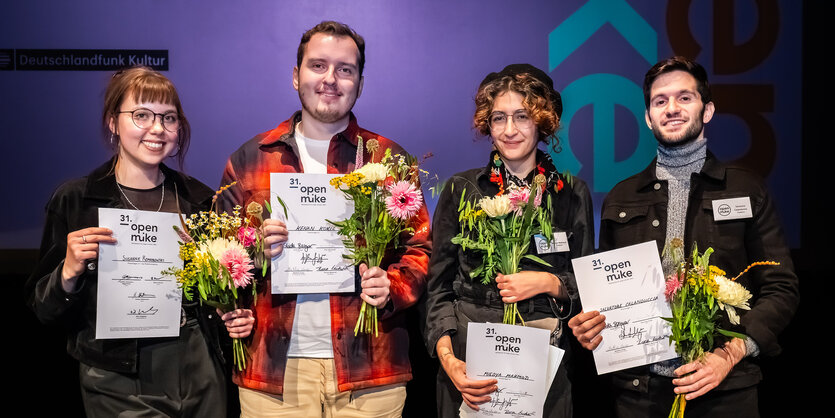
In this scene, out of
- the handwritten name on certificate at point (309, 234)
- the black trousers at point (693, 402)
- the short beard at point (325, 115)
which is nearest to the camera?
the black trousers at point (693, 402)

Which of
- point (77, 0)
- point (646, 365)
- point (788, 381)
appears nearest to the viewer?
point (646, 365)

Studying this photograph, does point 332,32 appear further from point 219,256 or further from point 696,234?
point 696,234

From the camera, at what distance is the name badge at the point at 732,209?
2512mm

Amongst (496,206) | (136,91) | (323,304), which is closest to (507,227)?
(496,206)

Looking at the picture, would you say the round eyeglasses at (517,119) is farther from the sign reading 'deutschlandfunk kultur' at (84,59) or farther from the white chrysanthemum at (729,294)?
the sign reading 'deutschlandfunk kultur' at (84,59)

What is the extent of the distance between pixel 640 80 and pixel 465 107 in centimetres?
140

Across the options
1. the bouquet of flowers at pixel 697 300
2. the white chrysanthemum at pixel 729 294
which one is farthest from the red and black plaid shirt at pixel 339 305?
the white chrysanthemum at pixel 729 294

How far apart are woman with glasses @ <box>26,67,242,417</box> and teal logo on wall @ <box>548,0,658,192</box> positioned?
336cm

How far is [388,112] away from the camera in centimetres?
527

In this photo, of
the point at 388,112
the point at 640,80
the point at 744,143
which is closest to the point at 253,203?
the point at 388,112

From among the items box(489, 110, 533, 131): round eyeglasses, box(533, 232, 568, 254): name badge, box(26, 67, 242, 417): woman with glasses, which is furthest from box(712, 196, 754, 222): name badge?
box(26, 67, 242, 417): woman with glasses

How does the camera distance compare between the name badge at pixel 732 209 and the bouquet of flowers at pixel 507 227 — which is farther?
the name badge at pixel 732 209

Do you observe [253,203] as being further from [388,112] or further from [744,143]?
[744,143]

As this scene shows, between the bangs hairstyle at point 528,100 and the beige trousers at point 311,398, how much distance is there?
1.17m
